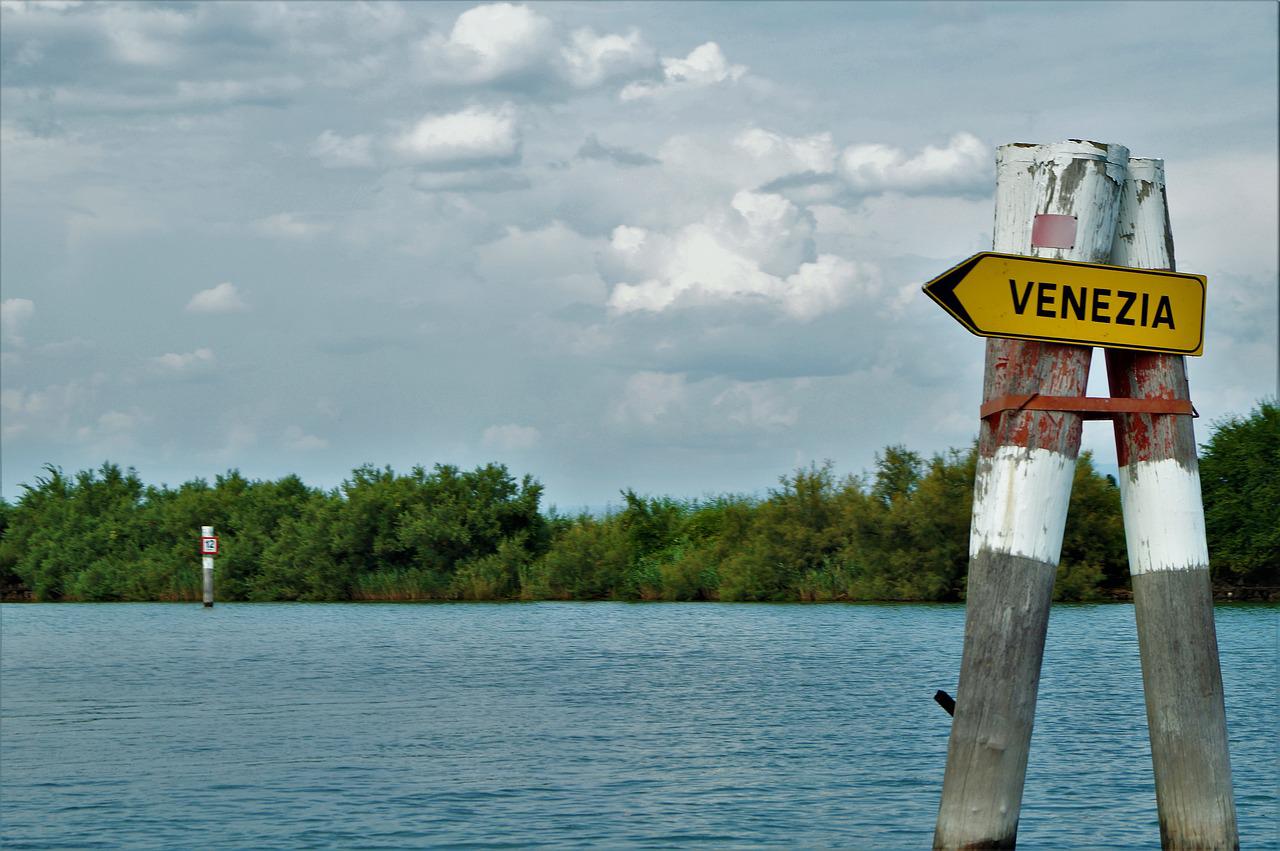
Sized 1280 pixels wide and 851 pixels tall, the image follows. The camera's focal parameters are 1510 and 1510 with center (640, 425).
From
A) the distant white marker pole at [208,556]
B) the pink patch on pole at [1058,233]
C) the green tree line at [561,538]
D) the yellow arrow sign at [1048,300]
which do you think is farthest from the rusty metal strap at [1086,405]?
the distant white marker pole at [208,556]

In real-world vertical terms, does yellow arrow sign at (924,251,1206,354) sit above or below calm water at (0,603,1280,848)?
above

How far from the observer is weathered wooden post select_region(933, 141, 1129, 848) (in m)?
5.97

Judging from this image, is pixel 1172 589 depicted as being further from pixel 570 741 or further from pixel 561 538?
pixel 561 538

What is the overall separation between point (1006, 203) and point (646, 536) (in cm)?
4755

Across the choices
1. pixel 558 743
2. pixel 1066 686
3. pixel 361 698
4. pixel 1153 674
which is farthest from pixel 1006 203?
pixel 361 698

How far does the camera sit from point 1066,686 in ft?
71.6

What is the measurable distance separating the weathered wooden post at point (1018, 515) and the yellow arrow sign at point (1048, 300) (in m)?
0.10

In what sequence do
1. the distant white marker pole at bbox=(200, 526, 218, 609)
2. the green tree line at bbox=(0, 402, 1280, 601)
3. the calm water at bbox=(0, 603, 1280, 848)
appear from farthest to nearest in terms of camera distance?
the distant white marker pole at bbox=(200, 526, 218, 609) → the green tree line at bbox=(0, 402, 1280, 601) → the calm water at bbox=(0, 603, 1280, 848)

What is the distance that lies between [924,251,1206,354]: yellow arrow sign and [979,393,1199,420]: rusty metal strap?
0.74 ft

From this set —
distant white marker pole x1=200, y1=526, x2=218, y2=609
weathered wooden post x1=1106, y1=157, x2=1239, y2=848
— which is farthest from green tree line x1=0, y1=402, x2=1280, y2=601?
weathered wooden post x1=1106, y1=157, x2=1239, y2=848

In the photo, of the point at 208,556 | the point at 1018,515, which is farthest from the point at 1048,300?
the point at 208,556

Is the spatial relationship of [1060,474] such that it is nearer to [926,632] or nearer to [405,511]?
[926,632]

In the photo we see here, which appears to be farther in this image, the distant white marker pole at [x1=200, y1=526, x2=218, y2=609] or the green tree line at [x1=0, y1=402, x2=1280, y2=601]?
the distant white marker pole at [x1=200, y1=526, x2=218, y2=609]

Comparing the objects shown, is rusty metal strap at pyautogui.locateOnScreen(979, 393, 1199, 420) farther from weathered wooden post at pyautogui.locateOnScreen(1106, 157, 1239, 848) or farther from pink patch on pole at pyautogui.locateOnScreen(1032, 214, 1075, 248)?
pink patch on pole at pyautogui.locateOnScreen(1032, 214, 1075, 248)
